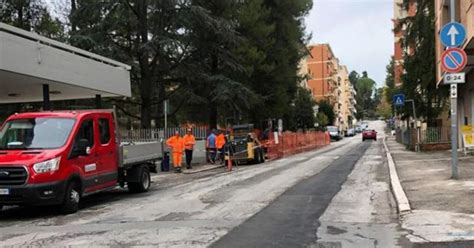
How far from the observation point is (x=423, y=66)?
116ft

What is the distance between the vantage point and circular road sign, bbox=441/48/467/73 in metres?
13.8

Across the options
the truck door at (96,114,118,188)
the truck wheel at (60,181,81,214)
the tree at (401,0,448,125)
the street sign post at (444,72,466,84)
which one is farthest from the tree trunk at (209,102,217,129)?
the truck wheel at (60,181,81,214)

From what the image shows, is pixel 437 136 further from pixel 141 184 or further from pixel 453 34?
pixel 141 184

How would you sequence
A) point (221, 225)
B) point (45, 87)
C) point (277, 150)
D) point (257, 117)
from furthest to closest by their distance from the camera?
point (257, 117) < point (277, 150) < point (45, 87) < point (221, 225)

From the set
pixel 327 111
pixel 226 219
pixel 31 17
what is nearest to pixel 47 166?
pixel 226 219

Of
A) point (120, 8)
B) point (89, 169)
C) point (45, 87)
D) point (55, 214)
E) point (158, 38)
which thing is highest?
point (120, 8)

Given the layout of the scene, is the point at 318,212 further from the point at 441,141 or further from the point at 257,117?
the point at 257,117

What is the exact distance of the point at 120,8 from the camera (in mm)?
34625

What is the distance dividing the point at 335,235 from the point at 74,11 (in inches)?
1151

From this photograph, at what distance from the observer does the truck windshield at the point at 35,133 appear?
475 inches

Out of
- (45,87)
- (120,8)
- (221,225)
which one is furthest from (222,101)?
(221,225)

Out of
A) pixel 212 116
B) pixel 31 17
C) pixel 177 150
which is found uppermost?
pixel 31 17

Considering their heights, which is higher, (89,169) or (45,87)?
(45,87)

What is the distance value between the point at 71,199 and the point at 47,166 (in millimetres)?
979
